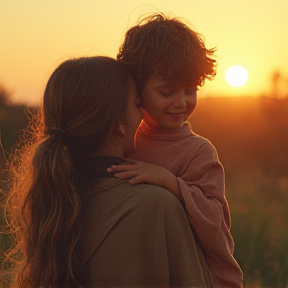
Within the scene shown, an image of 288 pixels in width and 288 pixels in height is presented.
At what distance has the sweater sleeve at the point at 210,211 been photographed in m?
2.18

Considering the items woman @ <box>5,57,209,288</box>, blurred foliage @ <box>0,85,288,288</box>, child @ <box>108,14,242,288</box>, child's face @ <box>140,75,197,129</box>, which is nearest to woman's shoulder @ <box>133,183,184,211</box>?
woman @ <box>5,57,209,288</box>

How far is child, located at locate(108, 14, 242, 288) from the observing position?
221 centimetres

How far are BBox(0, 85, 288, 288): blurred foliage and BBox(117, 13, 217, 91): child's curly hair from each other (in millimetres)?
647

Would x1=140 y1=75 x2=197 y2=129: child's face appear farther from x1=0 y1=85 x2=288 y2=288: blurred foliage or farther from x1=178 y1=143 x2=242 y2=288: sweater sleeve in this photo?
x1=0 y1=85 x2=288 y2=288: blurred foliage

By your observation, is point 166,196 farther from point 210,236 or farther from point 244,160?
point 244,160

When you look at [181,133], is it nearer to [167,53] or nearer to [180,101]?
[180,101]

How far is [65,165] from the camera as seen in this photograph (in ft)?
7.00

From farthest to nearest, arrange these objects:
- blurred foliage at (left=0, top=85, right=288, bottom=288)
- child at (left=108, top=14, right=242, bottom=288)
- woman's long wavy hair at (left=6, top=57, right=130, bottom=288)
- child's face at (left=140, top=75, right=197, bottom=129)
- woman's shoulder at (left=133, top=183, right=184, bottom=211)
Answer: blurred foliage at (left=0, top=85, right=288, bottom=288), child's face at (left=140, top=75, right=197, bottom=129), child at (left=108, top=14, right=242, bottom=288), woman's long wavy hair at (left=6, top=57, right=130, bottom=288), woman's shoulder at (left=133, top=183, right=184, bottom=211)

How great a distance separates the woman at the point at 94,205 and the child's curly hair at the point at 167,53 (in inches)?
8.6

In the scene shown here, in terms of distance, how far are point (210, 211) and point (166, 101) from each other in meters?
0.49

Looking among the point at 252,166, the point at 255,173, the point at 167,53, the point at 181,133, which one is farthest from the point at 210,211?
the point at 252,166

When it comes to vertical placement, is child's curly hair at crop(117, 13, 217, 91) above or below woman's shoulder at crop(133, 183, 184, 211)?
above

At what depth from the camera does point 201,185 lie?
233cm

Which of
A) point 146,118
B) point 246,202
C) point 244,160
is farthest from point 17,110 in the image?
point 146,118
